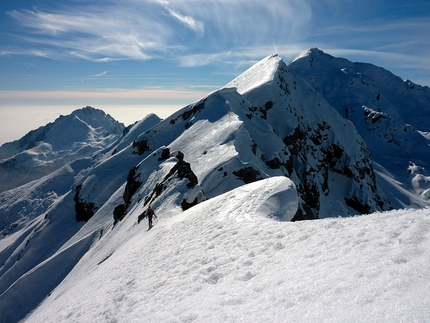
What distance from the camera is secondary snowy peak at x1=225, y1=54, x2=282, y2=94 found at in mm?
70312

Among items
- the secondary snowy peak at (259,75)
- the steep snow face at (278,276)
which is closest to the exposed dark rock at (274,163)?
the secondary snowy peak at (259,75)

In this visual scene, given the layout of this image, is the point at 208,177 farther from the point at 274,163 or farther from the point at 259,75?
the point at 259,75

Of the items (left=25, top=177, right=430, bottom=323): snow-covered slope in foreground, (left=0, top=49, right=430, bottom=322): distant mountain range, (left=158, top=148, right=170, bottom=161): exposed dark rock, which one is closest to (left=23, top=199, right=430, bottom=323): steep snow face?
(left=25, top=177, right=430, bottom=323): snow-covered slope in foreground

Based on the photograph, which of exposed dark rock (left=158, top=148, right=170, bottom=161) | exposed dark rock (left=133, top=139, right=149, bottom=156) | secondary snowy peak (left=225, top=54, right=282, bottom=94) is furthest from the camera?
secondary snowy peak (left=225, top=54, right=282, bottom=94)

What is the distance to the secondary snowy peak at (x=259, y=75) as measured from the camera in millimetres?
70312

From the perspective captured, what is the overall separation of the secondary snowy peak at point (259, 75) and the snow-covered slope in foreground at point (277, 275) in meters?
59.1

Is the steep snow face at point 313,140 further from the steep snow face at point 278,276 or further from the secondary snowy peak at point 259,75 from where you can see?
the steep snow face at point 278,276

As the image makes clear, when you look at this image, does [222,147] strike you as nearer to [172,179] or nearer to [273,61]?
[172,179]

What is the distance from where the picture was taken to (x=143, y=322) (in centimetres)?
718

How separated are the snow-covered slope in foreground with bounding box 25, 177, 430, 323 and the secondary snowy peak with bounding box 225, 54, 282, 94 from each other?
5906 cm

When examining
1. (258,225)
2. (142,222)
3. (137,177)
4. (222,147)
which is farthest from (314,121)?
(258,225)

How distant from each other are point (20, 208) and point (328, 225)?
439ft

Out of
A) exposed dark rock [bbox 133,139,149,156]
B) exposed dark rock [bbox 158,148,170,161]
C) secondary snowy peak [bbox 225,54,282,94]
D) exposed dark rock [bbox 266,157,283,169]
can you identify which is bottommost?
exposed dark rock [bbox 266,157,283,169]

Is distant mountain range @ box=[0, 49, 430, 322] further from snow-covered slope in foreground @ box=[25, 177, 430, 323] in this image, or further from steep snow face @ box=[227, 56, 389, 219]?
snow-covered slope in foreground @ box=[25, 177, 430, 323]
